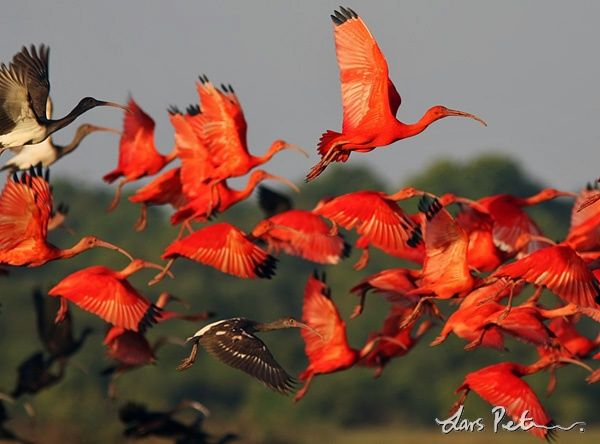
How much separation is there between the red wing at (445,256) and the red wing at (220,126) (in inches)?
116

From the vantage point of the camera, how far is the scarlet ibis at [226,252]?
14336 millimetres

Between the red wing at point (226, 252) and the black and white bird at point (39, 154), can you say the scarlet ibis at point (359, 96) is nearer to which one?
the red wing at point (226, 252)

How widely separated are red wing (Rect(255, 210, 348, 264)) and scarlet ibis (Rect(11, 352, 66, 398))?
8.49ft

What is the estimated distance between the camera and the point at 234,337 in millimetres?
12969

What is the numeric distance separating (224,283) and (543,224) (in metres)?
7.88

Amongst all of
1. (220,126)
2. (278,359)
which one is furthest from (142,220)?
(278,359)

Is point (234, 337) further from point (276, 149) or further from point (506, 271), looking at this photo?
point (276, 149)

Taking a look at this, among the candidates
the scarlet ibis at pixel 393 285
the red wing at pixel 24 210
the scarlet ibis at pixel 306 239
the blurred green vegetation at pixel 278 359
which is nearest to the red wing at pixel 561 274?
the scarlet ibis at pixel 393 285

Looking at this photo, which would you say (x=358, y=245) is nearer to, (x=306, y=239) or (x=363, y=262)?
(x=363, y=262)

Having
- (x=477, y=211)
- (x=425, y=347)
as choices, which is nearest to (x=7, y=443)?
(x=477, y=211)

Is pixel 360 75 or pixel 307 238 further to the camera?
pixel 307 238

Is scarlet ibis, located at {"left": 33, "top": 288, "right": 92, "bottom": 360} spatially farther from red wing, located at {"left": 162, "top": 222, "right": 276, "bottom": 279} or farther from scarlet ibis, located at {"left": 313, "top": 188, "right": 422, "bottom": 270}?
scarlet ibis, located at {"left": 313, "top": 188, "right": 422, "bottom": 270}

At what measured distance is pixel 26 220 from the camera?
13.5 meters

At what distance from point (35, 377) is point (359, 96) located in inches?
226
